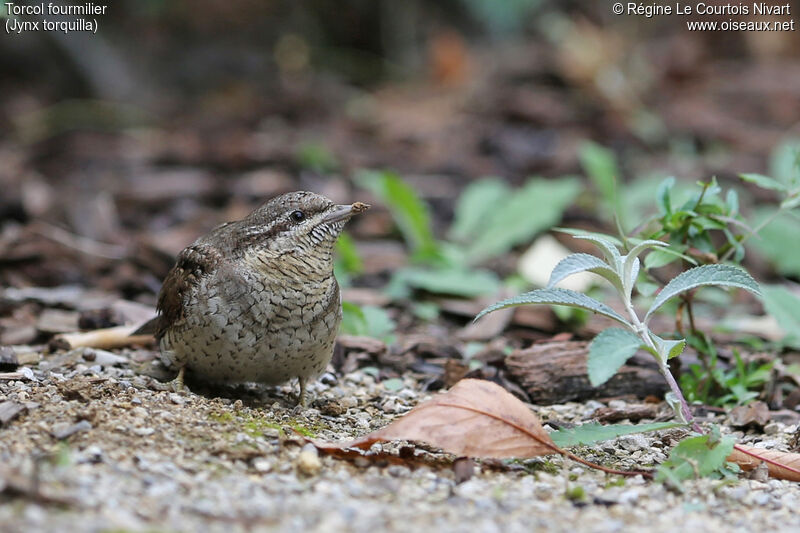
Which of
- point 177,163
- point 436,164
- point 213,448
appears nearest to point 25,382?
point 213,448

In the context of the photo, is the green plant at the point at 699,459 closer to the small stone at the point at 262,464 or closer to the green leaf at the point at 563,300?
the green leaf at the point at 563,300

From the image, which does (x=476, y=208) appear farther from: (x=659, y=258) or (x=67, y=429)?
(x=67, y=429)

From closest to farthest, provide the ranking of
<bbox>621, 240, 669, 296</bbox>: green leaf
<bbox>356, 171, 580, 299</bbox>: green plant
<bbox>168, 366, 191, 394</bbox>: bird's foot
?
<bbox>621, 240, 669, 296</bbox>: green leaf
<bbox>168, 366, 191, 394</bbox>: bird's foot
<bbox>356, 171, 580, 299</bbox>: green plant

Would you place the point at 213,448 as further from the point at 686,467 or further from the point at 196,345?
the point at 686,467

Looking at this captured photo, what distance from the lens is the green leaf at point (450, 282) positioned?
592 cm

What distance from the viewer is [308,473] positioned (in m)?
3.14

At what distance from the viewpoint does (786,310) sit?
481 cm

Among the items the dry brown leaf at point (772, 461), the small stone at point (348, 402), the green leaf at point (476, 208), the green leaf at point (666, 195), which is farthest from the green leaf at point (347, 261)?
the dry brown leaf at point (772, 461)

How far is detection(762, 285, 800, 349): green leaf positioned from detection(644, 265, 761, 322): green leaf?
1.49 m

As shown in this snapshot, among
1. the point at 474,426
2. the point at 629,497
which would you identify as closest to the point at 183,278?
the point at 474,426

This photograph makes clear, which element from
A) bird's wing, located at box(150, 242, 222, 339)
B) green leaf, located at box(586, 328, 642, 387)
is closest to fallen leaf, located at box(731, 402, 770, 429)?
green leaf, located at box(586, 328, 642, 387)

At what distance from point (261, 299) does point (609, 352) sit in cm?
150

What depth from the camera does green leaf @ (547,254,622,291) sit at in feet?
10.4

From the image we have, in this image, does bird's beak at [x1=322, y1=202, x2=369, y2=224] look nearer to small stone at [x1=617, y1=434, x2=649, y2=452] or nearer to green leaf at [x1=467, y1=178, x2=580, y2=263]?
small stone at [x1=617, y1=434, x2=649, y2=452]
